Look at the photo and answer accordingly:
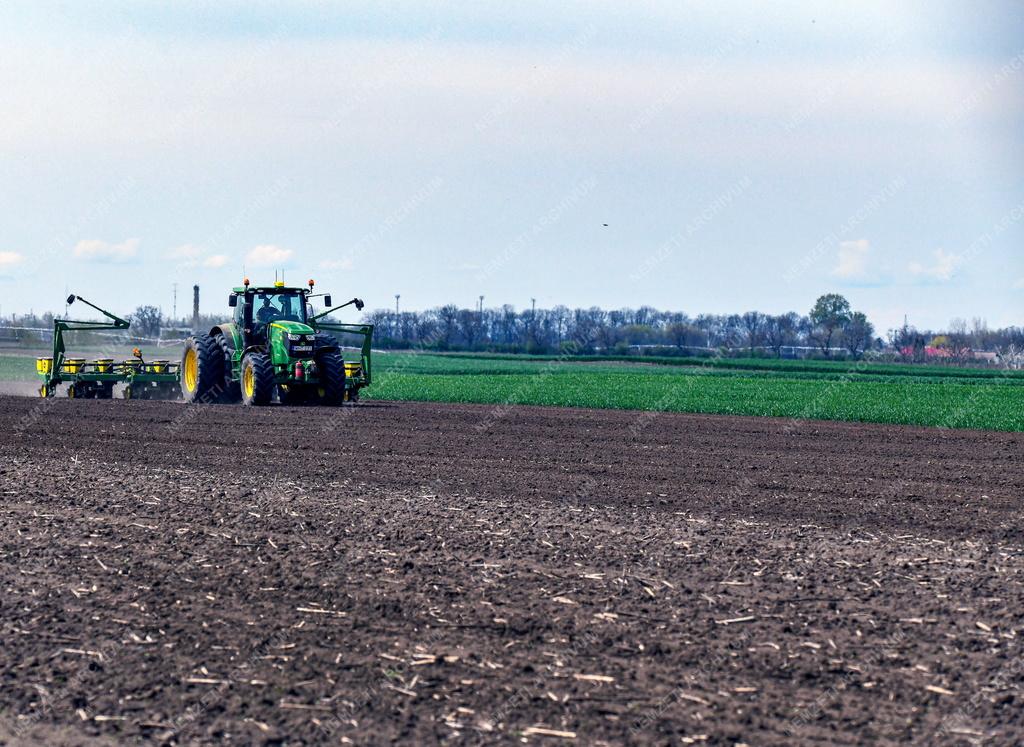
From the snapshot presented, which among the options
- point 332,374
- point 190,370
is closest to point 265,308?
point 332,374

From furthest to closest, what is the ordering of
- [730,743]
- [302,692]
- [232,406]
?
[232,406]
[302,692]
[730,743]

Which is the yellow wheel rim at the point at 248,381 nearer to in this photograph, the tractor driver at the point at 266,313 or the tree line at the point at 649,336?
the tractor driver at the point at 266,313

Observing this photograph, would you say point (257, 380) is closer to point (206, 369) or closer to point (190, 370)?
point (206, 369)

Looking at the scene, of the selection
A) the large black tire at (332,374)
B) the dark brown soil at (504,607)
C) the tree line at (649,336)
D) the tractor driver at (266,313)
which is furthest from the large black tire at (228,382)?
the tree line at (649,336)

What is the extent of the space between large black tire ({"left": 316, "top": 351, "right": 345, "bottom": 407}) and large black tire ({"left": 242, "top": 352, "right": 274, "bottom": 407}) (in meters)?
0.95

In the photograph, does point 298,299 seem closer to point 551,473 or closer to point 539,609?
point 551,473

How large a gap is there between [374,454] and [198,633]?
8.99 meters

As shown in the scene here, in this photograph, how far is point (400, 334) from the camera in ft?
269

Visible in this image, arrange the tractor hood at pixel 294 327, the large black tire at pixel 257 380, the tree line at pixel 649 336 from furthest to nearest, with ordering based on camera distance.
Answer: the tree line at pixel 649 336, the large black tire at pixel 257 380, the tractor hood at pixel 294 327

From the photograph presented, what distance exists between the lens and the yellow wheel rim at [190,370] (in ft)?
81.4

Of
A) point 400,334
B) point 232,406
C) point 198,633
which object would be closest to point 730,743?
point 198,633

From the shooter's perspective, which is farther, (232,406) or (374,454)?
(232,406)

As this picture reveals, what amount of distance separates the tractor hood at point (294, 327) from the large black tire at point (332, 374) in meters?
0.59

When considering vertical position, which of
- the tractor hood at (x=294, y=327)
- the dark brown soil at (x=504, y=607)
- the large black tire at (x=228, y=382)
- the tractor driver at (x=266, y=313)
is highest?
A: the tractor driver at (x=266, y=313)
